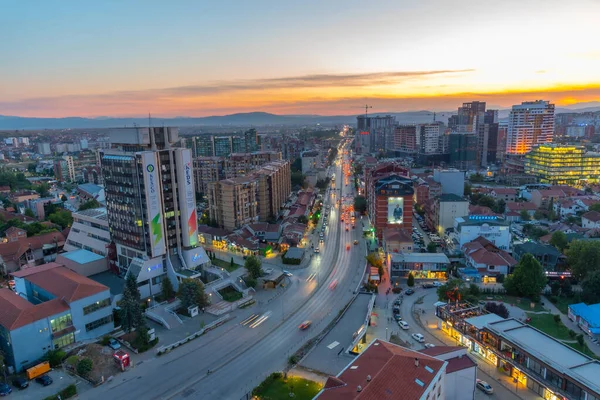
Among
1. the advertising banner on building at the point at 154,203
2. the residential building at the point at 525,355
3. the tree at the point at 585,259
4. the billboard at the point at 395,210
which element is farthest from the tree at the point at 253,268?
the tree at the point at 585,259

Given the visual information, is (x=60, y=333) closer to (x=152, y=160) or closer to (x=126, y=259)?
(x=126, y=259)

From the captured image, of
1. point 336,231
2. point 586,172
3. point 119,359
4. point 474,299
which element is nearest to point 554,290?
point 474,299

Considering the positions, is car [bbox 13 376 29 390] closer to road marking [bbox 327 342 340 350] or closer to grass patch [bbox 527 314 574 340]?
road marking [bbox 327 342 340 350]

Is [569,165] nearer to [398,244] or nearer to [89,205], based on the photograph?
[398,244]

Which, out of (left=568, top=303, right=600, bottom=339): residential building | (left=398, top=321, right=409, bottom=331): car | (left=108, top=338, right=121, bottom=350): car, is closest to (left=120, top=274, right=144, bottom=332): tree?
(left=108, top=338, right=121, bottom=350): car

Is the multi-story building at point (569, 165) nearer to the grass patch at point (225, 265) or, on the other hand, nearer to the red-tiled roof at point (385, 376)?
the grass patch at point (225, 265)
